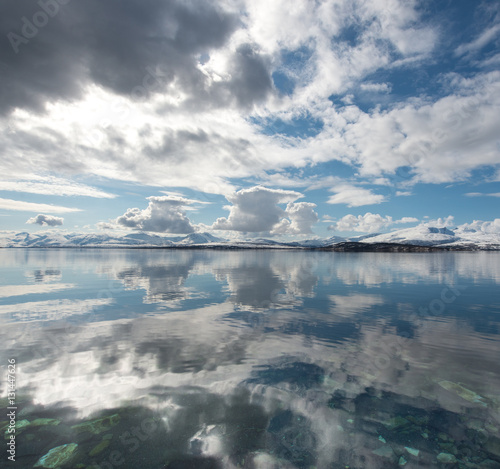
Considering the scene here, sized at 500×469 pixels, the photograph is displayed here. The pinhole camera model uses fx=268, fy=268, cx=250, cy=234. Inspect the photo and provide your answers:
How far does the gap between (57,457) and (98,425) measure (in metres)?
1.64

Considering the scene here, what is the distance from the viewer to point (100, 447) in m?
9.59

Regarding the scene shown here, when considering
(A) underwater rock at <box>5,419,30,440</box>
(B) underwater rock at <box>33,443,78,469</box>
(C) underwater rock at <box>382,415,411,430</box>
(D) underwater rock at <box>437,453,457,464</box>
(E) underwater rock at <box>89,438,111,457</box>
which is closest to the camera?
(B) underwater rock at <box>33,443,78,469</box>

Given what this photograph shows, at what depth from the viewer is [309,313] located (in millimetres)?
28922

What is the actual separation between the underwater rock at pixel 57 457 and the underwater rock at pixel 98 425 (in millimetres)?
758

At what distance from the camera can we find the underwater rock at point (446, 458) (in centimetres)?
912

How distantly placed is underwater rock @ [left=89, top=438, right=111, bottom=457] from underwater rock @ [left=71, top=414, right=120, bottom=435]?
67 centimetres

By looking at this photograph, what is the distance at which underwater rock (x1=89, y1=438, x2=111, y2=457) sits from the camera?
30.7 ft

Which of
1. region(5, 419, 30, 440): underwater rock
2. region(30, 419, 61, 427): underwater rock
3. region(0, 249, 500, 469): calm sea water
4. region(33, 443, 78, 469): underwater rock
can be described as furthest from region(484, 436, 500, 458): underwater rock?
region(5, 419, 30, 440): underwater rock

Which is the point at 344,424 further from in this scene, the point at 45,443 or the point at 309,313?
the point at 309,313

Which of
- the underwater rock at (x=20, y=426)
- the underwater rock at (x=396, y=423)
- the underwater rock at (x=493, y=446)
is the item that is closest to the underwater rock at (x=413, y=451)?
the underwater rock at (x=396, y=423)

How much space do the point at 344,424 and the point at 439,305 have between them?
101ft

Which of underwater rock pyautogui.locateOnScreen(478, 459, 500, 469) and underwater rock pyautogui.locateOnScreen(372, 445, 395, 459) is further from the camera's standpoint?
underwater rock pyautogui.locateOnScreen(372, 445, 395, 459)

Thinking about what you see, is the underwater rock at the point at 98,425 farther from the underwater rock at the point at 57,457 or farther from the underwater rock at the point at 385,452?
the underwater rock at the point at 385,452

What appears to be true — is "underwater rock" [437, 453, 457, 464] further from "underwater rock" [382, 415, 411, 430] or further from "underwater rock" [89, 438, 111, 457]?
"underwater rock" [89, 438, 111, 457]
